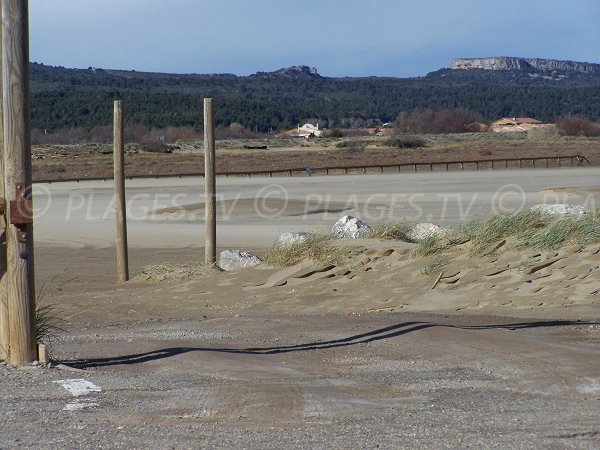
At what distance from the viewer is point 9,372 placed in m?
6.35

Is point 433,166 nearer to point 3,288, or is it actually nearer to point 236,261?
point 236,261

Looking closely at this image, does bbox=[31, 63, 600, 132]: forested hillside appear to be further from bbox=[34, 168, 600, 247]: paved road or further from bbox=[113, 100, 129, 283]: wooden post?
bbox=[113, 100, 129, 283]: wooden post

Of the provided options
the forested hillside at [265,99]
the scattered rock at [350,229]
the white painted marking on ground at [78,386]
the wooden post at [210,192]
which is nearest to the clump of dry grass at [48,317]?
the white painted marking on ground at [78,386]

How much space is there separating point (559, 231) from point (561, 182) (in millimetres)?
23782

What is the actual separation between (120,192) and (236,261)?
7.17 feet

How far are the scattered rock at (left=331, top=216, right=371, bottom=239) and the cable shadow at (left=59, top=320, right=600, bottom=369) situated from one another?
6.57 m

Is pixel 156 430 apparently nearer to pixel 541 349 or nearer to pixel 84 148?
pixel 541 349

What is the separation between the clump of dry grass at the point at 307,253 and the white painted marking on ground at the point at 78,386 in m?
6.89

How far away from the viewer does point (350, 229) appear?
15773mm

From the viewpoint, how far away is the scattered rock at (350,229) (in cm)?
1544

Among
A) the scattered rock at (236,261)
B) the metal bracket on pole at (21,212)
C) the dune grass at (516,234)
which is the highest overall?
the metal bracket on pole at (21,212)

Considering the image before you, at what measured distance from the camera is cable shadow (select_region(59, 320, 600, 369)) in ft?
22.8

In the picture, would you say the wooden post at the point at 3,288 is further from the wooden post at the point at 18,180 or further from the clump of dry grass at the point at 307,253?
the clump of dry grass at the point at 307,253

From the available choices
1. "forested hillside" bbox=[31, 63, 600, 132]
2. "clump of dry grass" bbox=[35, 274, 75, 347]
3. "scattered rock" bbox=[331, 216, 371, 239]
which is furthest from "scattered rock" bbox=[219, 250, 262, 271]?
"forested hillside" bbox=[31, 63, 600, 132]
